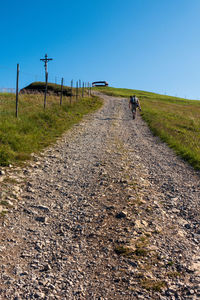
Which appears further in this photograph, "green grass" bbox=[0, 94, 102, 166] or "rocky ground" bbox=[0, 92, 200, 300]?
"green grass" bbox=[0, 94, 102, 166]

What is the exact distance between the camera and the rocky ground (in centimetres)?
310

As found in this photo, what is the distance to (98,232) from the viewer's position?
14.3ft

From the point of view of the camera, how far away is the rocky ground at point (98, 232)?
10.2ft

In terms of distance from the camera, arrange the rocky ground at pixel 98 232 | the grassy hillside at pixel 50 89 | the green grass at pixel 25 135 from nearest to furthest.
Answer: the rocky ground at pixel 98 232, the green grass at pixel 25 135, the grassy hillside at pixel 50 89

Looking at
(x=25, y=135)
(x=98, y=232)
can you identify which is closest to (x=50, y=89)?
(x=25, y=135)

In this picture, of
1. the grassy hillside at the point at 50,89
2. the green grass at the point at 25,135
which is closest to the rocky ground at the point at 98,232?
the green grass at the point at 25,135

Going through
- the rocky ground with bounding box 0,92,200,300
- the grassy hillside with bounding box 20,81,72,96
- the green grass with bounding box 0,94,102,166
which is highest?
the grassy hillside with bounding box 20,81,72,96

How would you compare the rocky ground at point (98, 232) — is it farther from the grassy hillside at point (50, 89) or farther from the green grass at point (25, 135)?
the grassy hillside at point (50, 89)

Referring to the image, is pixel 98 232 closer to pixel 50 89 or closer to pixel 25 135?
pixel 25 135

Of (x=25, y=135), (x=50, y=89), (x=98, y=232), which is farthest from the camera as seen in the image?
(x=50, y=89)

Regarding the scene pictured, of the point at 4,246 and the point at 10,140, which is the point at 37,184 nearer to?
the point at 4,246

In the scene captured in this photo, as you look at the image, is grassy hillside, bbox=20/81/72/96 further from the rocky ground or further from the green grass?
the rocky ground

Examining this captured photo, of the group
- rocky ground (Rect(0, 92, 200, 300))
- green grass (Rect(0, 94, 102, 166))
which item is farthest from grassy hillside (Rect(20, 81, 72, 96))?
rocky ground (Rect(0, 92, 200, 300))

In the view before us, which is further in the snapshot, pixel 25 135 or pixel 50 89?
pixel 50 89
